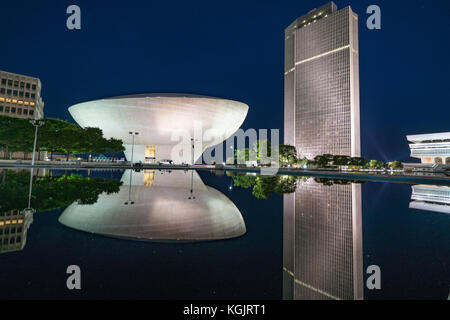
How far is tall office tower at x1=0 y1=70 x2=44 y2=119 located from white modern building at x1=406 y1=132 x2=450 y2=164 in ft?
399

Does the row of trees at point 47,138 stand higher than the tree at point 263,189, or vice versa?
the row of trees at point 47,138

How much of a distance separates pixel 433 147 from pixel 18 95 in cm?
12632

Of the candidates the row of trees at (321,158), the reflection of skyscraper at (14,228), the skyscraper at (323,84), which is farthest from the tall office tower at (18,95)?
the skyscraper at (323,84)

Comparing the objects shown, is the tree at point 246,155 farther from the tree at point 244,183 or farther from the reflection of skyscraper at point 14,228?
the reflection of skyscraper at point 14,228

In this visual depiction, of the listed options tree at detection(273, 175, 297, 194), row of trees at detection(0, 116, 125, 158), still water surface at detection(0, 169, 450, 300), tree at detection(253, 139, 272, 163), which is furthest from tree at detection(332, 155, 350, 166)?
still water surface at detection(0, 169, 450, 300)

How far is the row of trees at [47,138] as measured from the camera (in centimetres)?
3638

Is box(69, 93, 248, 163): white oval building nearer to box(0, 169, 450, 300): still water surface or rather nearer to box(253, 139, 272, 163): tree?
box(253, 139, 272, 163): tree

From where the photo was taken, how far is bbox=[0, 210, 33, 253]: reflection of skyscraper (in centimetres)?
421

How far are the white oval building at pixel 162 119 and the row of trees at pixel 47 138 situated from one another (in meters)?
14.9
